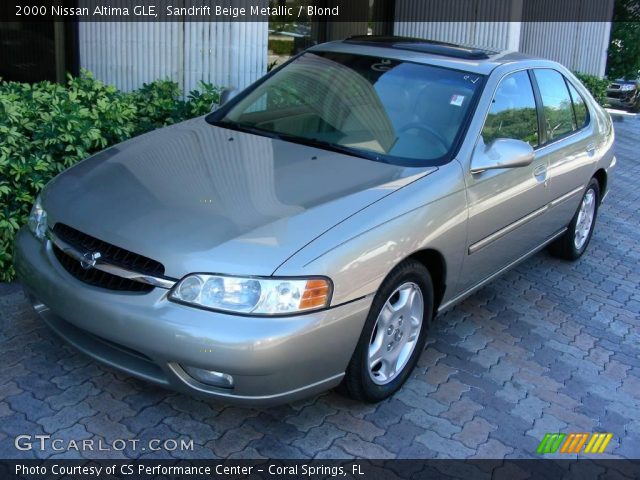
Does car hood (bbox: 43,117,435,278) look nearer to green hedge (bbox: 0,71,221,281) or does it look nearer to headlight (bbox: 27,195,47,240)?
headlight (bbox: 27,195,47,240)

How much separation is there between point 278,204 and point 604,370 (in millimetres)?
2279

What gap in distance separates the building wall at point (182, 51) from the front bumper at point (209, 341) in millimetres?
3981

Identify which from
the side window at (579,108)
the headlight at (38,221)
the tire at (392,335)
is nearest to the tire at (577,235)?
the side window at (579,108)

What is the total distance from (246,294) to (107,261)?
0.66m

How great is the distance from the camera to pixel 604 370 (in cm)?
431

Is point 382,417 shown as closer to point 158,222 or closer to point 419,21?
point 158,222

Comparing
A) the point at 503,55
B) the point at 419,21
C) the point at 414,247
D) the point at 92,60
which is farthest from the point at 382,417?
the point at 419,21

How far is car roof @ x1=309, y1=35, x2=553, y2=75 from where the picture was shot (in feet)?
14.7

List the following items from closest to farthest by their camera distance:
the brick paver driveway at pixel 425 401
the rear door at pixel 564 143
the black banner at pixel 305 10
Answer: the brick paver driveway at pixel 425 401 → the rear door at pixel 564 143 → the black banner at pixel 305 10

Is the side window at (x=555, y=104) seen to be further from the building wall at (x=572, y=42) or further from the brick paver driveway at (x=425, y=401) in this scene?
the building wall at (x=572, y=42)

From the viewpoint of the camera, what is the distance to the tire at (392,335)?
335 centimetres

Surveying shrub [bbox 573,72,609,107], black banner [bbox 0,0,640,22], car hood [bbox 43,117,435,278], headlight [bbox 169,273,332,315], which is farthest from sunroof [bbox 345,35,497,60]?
shrub [bbox 573,72,609,107]
